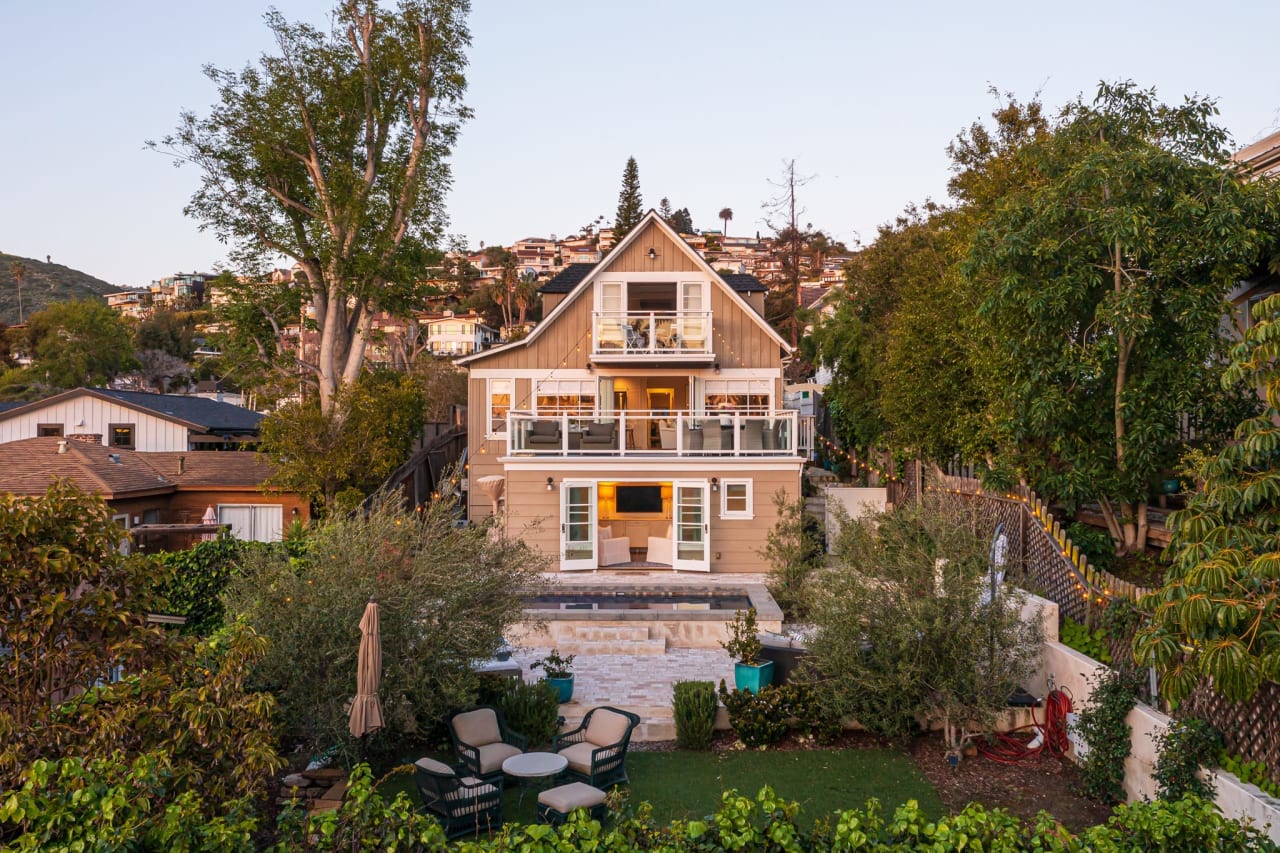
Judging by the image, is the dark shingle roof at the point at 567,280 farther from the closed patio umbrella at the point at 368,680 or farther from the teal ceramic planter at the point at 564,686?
the closed patio umbrella at the point at 368,680

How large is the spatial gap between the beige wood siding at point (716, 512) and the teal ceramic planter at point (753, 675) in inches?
329

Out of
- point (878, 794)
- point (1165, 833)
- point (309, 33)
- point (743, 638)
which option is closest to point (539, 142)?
point (309, 33)

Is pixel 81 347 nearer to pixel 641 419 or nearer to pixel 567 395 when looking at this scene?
pixel 567 395

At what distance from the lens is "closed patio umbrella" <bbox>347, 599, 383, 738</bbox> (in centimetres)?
837

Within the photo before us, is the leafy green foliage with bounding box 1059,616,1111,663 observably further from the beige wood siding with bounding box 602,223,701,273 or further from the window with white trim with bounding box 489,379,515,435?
the window with white trim with bounding box 489,379,515,435

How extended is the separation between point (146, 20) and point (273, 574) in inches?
722

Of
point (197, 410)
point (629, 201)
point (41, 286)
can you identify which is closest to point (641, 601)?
point (197, 410)

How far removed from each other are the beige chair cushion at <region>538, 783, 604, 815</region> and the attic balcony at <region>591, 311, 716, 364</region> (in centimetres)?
1484

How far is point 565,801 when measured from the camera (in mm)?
8125

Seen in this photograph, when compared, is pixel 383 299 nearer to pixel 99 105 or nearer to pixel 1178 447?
pixel 99 105

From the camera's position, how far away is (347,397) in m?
23.2

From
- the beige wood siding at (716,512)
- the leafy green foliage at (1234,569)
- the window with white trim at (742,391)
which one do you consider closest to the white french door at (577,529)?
the beige wood siding at (716,512)

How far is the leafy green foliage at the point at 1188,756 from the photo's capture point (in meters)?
7.57

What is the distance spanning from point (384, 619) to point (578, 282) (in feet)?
55.6
